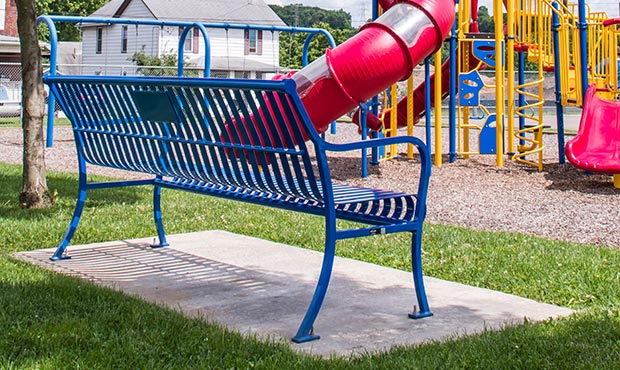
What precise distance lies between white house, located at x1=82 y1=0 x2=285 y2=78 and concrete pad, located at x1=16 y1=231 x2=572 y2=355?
39.1 metres

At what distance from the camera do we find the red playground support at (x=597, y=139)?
37.0 ft

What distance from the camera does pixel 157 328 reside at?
13.9ft

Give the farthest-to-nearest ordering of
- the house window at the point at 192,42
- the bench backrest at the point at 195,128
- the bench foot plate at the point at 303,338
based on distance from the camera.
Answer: the house window at the point at 192,42 < the bench backrest at the point at 195,128 < the bench foot plate at the point at 303,338

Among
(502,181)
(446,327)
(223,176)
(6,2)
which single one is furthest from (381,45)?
(6,2)

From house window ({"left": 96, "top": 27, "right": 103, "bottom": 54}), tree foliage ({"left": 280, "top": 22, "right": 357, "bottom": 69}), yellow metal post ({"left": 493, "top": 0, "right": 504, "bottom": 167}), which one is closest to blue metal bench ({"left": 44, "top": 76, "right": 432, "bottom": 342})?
yellow metal post ({"left": 493, "top": 0, "right": 504, "bottom": 167})

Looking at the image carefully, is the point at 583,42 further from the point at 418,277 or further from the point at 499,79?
the point at 418,277

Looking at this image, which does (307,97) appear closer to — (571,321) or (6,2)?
(571,321)

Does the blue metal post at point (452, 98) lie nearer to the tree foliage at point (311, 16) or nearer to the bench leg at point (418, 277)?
the bench leg at point (418, 277)

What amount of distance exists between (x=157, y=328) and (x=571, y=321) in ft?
6.62

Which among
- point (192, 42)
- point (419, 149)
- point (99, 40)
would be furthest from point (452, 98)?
point (99, 40)

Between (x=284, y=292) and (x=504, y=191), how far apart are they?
20.4ft

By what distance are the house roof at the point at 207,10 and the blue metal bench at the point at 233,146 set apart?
4557cm

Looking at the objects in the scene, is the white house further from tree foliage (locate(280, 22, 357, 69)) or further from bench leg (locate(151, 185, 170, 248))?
bench leg (locate(151, 185, 170, 248))

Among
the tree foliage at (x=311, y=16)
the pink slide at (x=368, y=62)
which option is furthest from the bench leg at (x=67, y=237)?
the tree foliage at (x=311, y=16)
